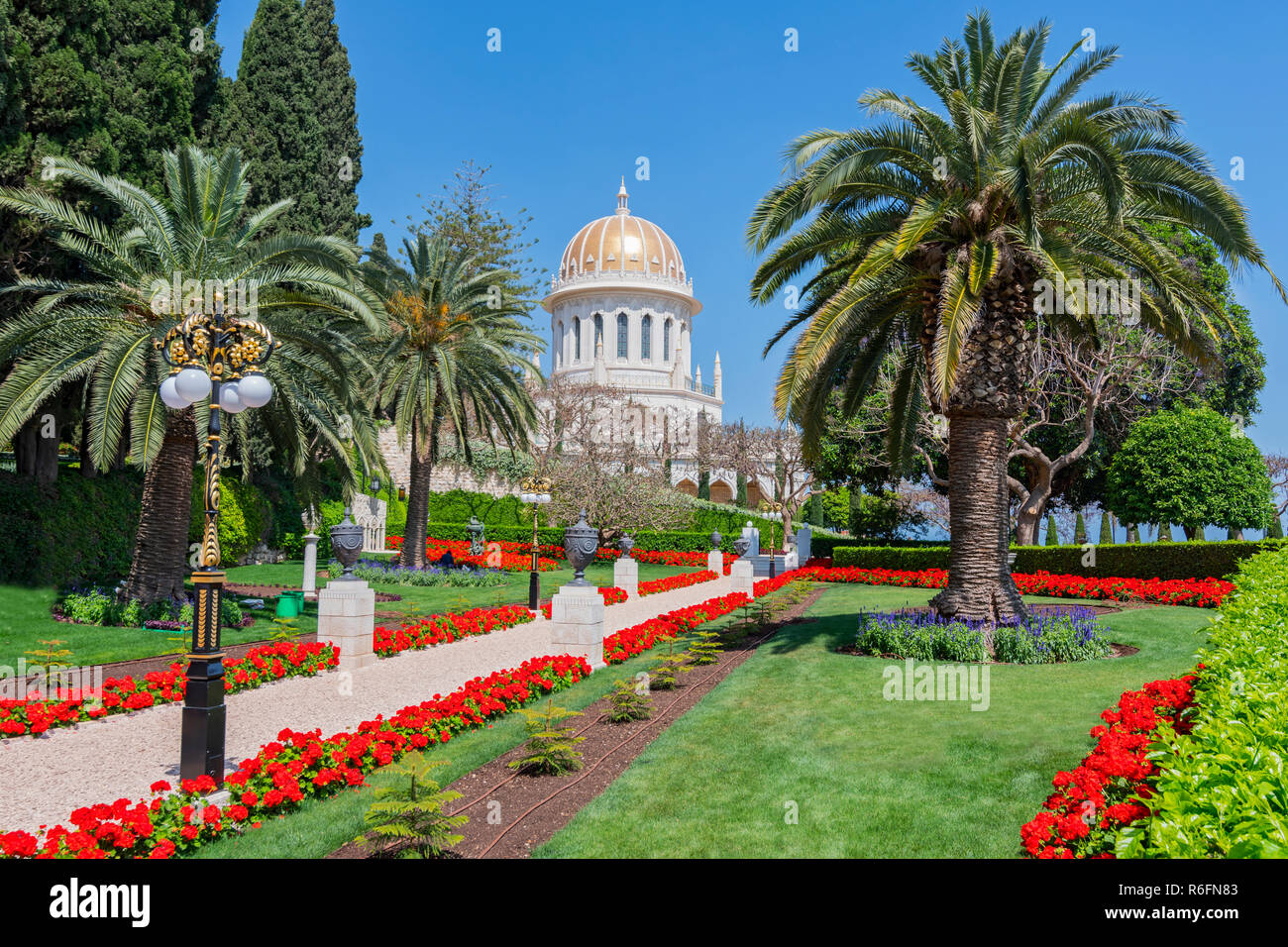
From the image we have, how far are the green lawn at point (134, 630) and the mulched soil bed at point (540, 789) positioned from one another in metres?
6.46

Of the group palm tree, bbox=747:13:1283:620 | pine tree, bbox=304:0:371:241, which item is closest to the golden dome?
pine tree, bbox=304:0:371:241

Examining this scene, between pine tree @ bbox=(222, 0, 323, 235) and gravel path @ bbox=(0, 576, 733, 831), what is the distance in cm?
1771

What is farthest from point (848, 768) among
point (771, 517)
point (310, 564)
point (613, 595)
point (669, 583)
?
point (771, 517)

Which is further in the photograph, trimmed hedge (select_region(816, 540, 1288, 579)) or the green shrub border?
trimmed hedge (select_region(816, 540, 1288, 579))

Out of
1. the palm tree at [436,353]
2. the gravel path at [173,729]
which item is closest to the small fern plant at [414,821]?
the gravel path at [173,729]

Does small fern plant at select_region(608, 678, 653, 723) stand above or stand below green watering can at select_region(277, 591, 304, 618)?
below

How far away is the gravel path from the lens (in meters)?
6.29

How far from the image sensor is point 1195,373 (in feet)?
83.5

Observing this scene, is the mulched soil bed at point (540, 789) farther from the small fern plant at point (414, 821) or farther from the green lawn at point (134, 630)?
the green lawn at point (134, 630)

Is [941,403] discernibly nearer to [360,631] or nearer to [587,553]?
[587,553]

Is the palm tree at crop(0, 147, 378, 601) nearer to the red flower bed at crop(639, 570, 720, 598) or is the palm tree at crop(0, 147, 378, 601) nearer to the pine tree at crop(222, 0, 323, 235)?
the red flower bed at crop(639, 570, 720, 598)

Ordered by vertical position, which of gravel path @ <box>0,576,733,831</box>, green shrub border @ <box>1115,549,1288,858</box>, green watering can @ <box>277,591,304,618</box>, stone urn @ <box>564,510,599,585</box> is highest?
stone urn @ <box>564,510,599,585</box>

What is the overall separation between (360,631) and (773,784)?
7.27m

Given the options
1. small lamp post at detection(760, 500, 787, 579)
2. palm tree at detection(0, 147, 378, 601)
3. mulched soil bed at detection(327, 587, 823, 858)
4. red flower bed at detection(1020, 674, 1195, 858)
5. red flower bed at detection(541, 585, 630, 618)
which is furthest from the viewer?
small lamp post at detection(760, 500, 787, 579)
